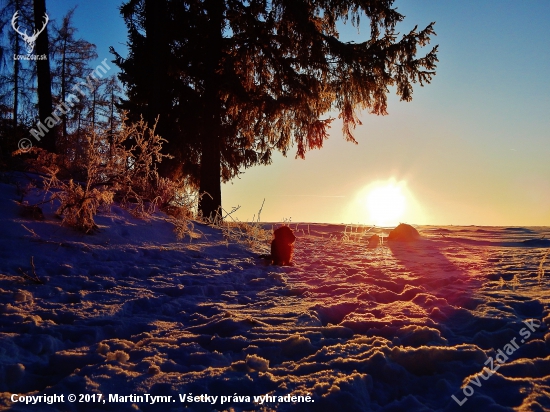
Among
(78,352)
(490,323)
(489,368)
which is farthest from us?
(490,323)

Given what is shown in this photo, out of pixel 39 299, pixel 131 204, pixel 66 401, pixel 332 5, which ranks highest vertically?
pixel 332 5

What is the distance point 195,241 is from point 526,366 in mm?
4333

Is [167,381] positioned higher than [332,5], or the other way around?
[332,5]

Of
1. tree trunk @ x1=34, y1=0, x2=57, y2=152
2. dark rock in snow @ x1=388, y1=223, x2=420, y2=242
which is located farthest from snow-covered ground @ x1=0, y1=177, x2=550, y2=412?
tree trunk @ x1=34, y1=0, x2=57, y2=152

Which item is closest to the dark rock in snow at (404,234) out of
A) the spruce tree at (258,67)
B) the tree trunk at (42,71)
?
the spruce tree at (258,67)

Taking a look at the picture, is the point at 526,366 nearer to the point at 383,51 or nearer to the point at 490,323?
the point at 490,323

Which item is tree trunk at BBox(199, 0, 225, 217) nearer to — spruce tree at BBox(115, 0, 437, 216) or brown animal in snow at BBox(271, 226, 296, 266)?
spruce tree at BBox(115, 0, 437, 216)

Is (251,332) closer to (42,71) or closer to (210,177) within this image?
(210,177)

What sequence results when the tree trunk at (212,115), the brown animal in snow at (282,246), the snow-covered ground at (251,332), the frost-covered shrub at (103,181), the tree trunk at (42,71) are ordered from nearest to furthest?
the snow-covered ground at (251,332)
the frost-covered shrub at (103,181)
the brown animal in snow at (282,246)
the tree trunk at (42,71)
the tree trunk at (212,115)

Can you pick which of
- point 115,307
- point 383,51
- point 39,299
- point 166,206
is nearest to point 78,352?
point 115,307

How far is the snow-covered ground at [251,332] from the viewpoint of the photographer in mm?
1620

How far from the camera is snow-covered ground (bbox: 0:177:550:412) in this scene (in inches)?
63.8

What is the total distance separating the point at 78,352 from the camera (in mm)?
1957

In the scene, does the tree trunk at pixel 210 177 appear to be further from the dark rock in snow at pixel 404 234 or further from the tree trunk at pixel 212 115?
the dark rock in snow at pixel 404 234
